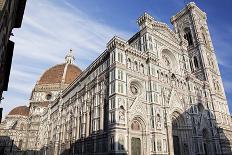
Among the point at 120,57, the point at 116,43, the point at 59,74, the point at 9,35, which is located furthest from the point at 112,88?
the point at 59,74

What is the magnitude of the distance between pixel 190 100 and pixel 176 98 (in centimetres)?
410

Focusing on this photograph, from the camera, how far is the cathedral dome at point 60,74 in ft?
207

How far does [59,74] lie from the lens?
65.4m

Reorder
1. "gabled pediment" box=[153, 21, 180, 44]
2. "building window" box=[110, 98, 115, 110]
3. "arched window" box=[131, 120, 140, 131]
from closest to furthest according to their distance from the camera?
"building window" box=[110, 98, 115, 110] < "arched window" box=[131, 120, 140, 131] < "gabled pediment" box=[153, 21, 180, 44]

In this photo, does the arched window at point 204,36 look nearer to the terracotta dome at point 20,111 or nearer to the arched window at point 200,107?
the arched window at point 200,107

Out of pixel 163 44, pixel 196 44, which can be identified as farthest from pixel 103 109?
pixel 196 44

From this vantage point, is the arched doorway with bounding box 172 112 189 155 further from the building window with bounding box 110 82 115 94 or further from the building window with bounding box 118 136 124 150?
the building window with bounding box 110 82 115 94

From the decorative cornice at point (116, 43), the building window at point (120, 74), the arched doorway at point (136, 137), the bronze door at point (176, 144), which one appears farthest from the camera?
the bronze door at point (176, 144)

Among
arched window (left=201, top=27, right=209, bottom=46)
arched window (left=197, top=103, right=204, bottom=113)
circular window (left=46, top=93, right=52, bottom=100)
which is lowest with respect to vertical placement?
arched window (left=197, top=103, right=204, bottom=113)

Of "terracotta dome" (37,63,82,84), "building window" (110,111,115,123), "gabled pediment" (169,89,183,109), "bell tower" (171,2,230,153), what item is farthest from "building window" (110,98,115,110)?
"terracotta dome" (37,63,82,84)

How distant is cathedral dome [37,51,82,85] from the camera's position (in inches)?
2484

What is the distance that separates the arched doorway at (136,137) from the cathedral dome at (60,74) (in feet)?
138

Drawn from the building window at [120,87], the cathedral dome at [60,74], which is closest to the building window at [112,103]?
the building window at [120,87]

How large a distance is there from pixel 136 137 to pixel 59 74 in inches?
1866
